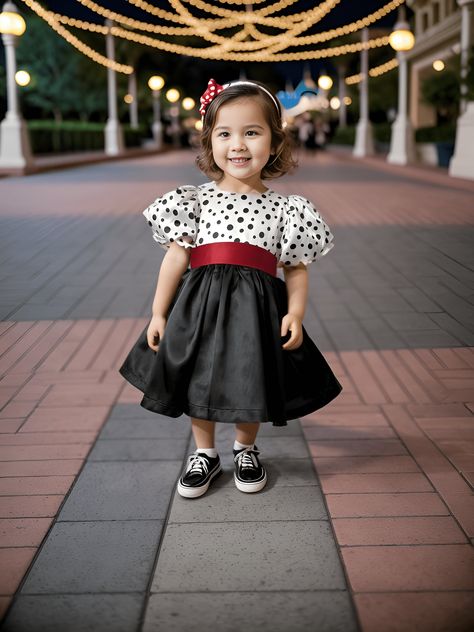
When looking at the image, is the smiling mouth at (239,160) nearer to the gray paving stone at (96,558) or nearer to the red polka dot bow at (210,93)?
the red polka dot bow at (210,93)

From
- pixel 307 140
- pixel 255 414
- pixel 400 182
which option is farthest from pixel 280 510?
pixel 307 140

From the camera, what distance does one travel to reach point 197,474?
274cm

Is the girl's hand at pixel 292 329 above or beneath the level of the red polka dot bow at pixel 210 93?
beneath

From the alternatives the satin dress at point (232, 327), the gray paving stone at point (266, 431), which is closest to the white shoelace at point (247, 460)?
the satin dress at point (232, 327)

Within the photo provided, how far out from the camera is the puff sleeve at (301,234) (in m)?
2.75

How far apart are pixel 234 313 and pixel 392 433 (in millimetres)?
1006

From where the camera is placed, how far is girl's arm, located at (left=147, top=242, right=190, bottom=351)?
2744mm

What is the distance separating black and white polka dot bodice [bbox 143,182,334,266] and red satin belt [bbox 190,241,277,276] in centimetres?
2

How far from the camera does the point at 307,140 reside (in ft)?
102

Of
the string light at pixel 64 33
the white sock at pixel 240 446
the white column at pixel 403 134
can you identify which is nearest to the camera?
the white sock at pixel 240 446

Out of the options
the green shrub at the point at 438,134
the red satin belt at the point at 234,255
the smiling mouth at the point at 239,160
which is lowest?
the red satin belt at the point at 234,255

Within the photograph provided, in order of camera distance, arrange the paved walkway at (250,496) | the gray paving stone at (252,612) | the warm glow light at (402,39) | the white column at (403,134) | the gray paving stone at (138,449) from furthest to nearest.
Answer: the white column at (403,134), the warm glow light at (402,39), the gray paving stone at (138,449), the paved walkway at (250,496), the gray paving stone at (252,612)

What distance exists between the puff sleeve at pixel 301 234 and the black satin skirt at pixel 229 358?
11 cm

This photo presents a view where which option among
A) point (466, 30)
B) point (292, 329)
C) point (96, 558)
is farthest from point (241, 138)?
point (466, 30)
